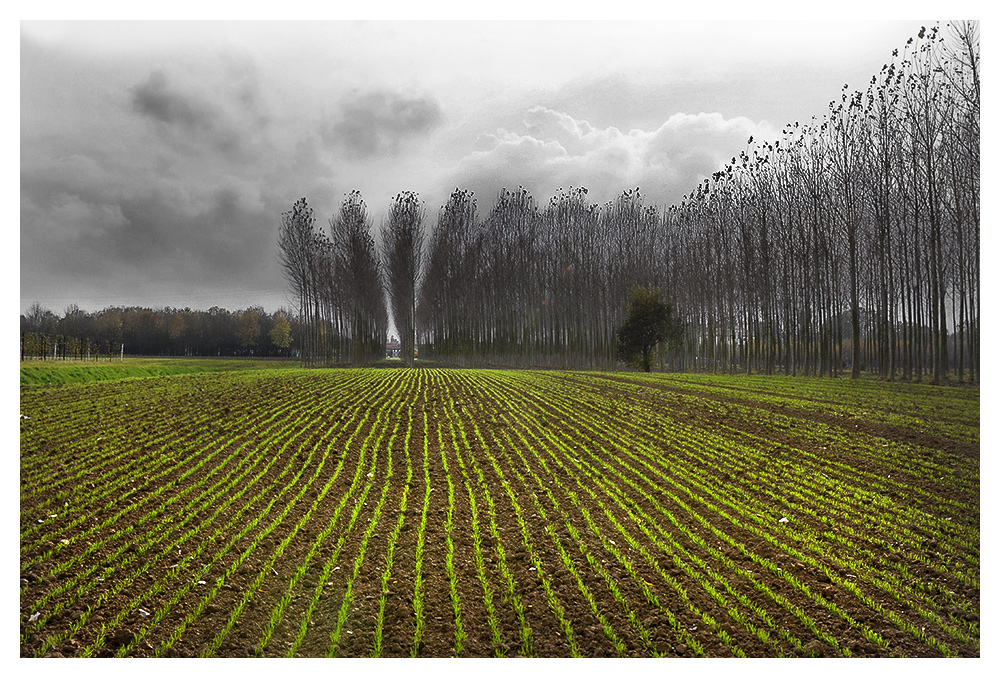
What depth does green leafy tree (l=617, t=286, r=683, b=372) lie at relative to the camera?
5.48 meters

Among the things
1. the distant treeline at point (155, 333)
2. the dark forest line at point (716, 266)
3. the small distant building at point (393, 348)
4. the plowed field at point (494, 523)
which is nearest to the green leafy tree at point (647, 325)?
the dark forest line at point (716, 266)

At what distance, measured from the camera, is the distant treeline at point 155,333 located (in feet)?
13.4

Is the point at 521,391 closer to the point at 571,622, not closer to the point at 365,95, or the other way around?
the point at 571,622

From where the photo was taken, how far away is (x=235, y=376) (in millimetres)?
4898

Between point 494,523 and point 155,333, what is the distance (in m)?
3.73

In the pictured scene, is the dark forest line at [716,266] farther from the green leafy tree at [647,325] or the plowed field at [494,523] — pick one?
the plowed field at [494,523]

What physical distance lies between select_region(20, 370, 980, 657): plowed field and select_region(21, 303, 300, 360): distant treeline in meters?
0.43

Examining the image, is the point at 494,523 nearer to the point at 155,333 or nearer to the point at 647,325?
the point at 647,325

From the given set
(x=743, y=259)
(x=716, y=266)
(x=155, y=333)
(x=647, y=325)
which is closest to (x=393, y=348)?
(x=155, y=333)

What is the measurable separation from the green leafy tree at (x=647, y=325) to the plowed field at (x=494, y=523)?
0.91 m

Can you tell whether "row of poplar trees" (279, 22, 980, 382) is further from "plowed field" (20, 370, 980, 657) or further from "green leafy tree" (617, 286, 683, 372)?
"plowed field" (20, 370, 980, 657)

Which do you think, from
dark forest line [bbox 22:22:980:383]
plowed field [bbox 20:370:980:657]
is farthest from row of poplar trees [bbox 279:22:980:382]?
plowed field [bbox 20:370:980:657]
